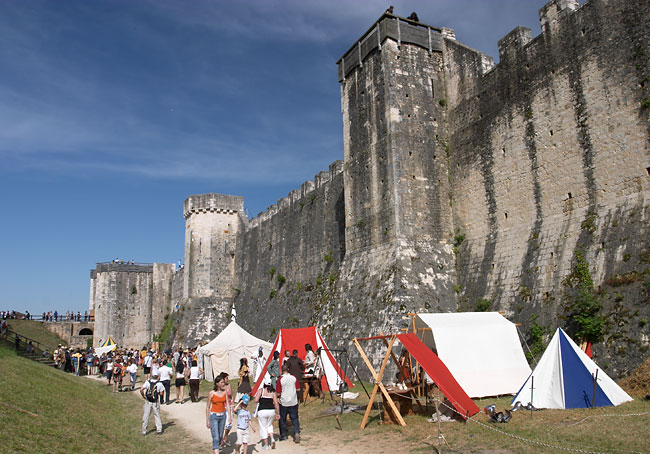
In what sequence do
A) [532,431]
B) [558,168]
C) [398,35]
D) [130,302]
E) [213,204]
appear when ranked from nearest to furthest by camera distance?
[532,431] → [558,168] → [398,35] → [213,204] → [130,302]

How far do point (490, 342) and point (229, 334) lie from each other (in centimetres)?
1200

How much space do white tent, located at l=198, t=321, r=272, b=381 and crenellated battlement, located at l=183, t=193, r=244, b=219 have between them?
54.6ft

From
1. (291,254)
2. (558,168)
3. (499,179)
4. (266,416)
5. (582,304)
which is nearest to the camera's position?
(266,416)

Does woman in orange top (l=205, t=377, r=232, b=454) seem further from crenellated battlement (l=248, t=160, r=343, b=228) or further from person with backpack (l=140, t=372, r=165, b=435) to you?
crenellated battlement (l=248, t=160, r=343, b=228)

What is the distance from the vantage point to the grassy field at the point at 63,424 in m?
7.67

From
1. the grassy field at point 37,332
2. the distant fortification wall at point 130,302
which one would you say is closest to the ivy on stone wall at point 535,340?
the distant fortification wall at point 130,302

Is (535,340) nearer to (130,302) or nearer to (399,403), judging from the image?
(399,403)

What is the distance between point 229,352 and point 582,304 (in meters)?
13.2

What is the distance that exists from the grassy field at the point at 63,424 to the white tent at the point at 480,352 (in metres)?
5.81

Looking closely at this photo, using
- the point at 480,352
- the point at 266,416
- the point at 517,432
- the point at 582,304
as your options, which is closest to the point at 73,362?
the point at 266,416

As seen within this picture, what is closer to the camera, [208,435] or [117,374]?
[208,435]

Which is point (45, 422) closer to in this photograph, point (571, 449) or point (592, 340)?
point (571, 449)

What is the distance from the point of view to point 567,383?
9.65 metres

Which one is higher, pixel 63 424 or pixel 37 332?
pixel 37 332
